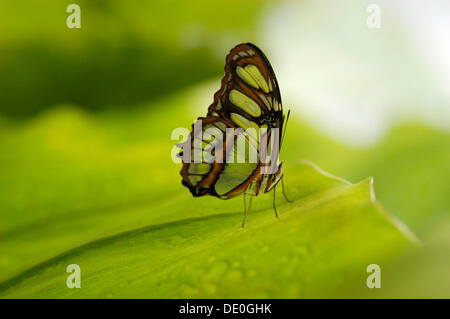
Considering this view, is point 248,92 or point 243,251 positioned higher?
point 248,92

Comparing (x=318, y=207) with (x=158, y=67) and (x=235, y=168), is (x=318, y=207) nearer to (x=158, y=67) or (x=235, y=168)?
(x=235, y=168)

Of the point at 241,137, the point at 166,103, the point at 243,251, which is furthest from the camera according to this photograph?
the point at 166,103


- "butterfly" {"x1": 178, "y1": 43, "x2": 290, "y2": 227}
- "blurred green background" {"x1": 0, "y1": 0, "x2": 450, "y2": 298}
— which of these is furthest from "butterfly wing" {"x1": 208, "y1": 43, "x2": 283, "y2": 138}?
"blurred green background" {"x1": 0, "y1": 0, "x2": 450, "y2": 298}

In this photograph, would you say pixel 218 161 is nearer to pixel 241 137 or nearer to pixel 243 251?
pixel 241 137

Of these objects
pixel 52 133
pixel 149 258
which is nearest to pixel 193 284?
pixel 149 258

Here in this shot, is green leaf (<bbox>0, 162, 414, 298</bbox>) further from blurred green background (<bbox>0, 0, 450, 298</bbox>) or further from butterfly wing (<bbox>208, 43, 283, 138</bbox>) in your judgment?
butterfly wing (<bbox>208, 43, 283, 138</bbox>)

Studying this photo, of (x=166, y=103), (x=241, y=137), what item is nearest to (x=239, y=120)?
(x=241, y=137)
